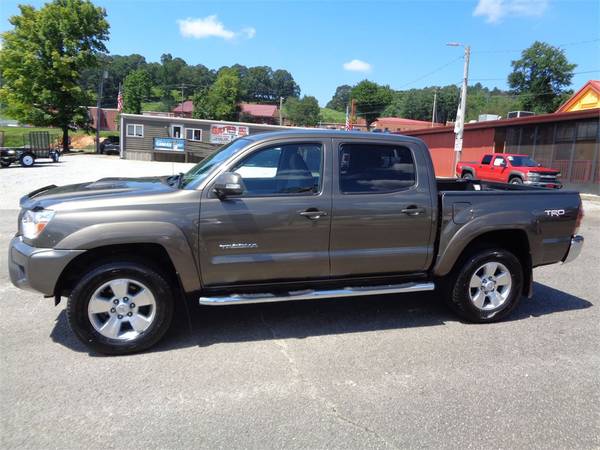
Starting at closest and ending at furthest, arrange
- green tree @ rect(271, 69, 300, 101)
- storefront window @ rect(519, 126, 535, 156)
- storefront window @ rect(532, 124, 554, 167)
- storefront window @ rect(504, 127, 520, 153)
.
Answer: storefront window @ rect(532, 124, 554, 167), storefront window @ rect(519, 126, 535, 156), storefront window @ rect(504, 127, 520, 153), green tree @ rect(271, 69, 300, 101)

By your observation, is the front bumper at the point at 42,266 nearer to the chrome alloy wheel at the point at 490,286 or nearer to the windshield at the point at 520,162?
the chrome alloy wheel at the point at 490,286

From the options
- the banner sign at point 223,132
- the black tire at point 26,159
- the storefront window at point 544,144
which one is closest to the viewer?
the black tire at point 26,159

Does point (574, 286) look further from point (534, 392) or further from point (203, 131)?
point (203, 131)

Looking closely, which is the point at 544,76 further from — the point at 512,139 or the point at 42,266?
the point at 42,266

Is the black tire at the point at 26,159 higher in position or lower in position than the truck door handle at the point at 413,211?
lower

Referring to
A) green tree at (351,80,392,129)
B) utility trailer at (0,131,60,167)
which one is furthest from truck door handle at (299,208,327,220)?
green tree at (351,80,392,129)

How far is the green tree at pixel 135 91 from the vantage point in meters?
97.8

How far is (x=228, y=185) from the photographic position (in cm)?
378

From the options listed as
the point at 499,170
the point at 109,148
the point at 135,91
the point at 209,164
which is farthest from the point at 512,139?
the point at 135,91

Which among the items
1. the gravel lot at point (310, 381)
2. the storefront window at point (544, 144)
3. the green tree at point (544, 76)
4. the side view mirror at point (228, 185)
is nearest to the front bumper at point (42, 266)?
the gravel lot at point (310, 381)

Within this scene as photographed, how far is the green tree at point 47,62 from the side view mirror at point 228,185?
4101cm

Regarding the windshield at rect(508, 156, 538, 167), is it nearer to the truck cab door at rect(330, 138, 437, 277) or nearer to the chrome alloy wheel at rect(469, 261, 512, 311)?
the chrome alloy wheel at rect(469, 261, 512, 311)

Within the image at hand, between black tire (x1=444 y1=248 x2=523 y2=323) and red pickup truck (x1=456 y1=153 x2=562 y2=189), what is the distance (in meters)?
15.3

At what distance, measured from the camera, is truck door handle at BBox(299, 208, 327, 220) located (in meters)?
4.05
